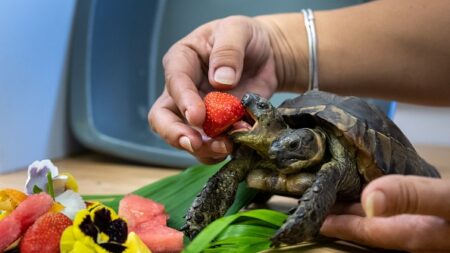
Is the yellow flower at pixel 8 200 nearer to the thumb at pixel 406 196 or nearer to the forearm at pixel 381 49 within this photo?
the thumb at pixel 406 196

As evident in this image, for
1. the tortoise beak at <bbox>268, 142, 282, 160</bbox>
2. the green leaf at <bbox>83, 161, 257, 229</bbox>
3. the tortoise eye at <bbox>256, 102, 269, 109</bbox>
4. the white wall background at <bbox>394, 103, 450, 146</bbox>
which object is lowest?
the white wall background at <bbox>394, 103, 450, 146</bbox>

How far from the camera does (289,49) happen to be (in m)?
1.26

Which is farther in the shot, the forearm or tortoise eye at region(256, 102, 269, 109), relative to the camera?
the forearm

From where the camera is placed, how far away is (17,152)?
5.45 ft

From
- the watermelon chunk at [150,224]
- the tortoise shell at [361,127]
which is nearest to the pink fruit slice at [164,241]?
the watermelon chunk at [150,224]

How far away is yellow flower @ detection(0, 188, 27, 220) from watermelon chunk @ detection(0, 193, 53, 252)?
0.04 meters

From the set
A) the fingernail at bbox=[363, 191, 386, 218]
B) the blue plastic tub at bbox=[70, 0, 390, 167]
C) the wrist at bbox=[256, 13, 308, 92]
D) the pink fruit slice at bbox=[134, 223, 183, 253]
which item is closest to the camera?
the fingernail at bbox=[363, 191, 386, 218]

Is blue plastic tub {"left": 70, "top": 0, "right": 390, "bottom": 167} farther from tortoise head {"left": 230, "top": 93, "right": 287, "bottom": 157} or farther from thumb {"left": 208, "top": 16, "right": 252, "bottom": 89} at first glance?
tortoise head {"left": 230, "top": 93, "right": 287, "bottom": 157}

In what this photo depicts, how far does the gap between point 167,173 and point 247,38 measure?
0.66 m

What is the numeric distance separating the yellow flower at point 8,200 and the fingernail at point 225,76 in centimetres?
35

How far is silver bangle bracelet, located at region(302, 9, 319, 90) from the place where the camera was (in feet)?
4.27

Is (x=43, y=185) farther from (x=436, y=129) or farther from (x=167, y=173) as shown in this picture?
(x=436, y=129)

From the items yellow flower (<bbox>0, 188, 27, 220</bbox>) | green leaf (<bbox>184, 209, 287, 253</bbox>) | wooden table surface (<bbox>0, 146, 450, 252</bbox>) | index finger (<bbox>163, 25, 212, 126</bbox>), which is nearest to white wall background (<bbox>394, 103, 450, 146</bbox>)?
wooden table surface (<bbox>0, 146, 450, 252</bbox>)

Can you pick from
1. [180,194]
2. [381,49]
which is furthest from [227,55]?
[381,49]
